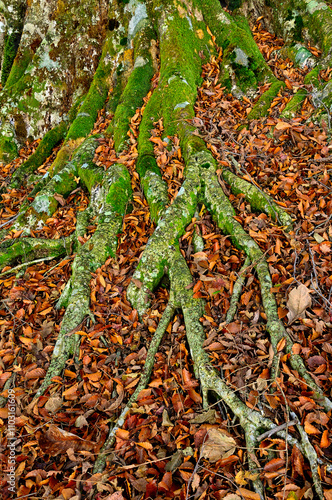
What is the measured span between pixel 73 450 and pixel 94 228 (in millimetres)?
2412

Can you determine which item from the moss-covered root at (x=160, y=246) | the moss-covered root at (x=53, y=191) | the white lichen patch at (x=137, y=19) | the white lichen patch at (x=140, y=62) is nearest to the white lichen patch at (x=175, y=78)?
the white lichen patch at (x=140, y=62)

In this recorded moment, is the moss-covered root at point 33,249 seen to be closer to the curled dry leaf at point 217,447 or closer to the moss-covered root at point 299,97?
the curled dry leaf at point 217,447

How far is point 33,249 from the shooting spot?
3.93 meters

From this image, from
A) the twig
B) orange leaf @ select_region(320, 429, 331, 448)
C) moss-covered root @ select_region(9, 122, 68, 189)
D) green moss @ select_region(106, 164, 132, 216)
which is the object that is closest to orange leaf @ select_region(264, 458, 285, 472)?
orange leaf @ select_region(320, 429, 331, 448)

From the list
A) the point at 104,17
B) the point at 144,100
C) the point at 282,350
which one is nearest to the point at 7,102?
the point at 104,17

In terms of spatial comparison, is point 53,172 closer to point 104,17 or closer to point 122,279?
point 122,279

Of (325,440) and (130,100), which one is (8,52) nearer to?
(130,100)

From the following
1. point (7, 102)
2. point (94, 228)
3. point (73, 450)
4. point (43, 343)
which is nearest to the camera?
point (73, 450)

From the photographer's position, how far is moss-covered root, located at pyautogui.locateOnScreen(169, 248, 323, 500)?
187cm

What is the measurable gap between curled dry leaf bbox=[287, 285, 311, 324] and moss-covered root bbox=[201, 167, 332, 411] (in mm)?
107

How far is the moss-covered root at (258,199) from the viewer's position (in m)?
2.88

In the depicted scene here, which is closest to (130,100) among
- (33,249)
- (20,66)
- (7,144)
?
(33,249)

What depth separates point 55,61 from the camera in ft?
19.2

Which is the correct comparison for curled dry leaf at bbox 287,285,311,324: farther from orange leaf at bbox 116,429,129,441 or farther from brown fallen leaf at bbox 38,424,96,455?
brown fallen leaf at bbox 38,424,96,455
